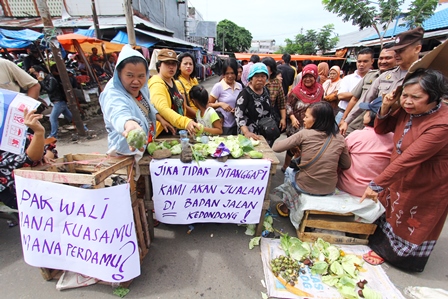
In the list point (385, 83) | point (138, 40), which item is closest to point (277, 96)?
point (385, 83)

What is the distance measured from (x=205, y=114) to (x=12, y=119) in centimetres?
176

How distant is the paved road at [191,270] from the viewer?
1825 mm

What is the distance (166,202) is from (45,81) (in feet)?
17.3

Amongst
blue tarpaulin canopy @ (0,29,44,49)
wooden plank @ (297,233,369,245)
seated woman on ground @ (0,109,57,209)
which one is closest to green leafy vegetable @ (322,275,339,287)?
wooden plank @ (297,233,369,245)

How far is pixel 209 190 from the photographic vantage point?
2.13 m

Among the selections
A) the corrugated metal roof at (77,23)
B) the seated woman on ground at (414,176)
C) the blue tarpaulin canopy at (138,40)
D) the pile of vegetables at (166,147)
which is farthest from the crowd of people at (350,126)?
the corrugated metal roof at (77,23)

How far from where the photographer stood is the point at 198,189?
2119 mm

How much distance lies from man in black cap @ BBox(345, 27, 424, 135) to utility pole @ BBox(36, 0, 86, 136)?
6081 mm

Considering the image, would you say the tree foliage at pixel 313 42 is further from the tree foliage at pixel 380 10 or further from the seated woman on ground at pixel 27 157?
the seated woman on ground at pixel 27 157

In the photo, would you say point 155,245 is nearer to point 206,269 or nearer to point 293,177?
point 206,269

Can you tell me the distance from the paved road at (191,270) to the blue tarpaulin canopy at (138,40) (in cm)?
1006

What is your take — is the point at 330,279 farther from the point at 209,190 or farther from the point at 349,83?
the point at 349,83

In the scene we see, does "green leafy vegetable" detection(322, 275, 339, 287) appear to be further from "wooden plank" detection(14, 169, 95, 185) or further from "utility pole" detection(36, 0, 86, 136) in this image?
"utility pole" detection(36, 0, 86, 136)

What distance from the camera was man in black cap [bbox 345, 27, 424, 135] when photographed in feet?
7.25
